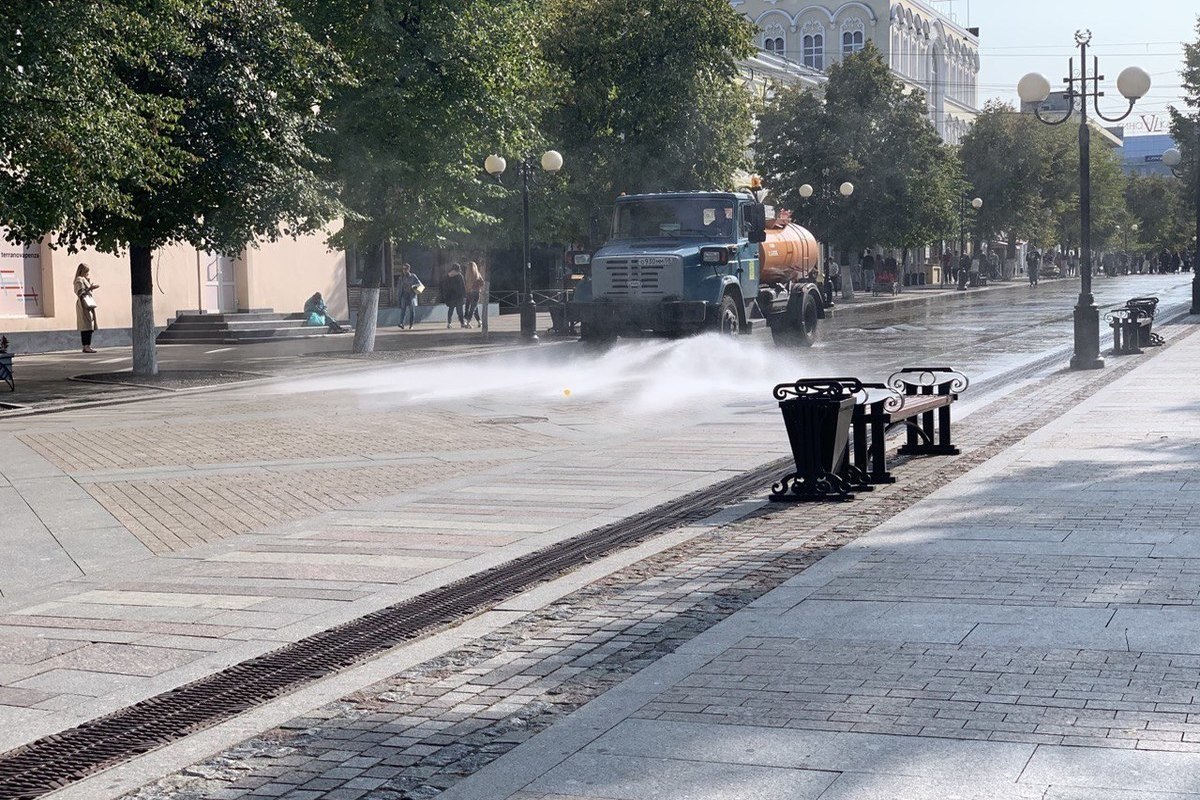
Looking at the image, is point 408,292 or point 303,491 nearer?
point 303,491

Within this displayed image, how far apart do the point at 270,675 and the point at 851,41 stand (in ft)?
279

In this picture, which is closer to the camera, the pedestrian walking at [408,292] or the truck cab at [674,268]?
the truck cab at [674,268]

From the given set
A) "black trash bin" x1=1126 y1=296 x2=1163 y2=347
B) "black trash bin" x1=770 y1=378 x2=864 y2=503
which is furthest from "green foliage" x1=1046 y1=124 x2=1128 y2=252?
"black trash bin" x1=770 y1=378 x2=864 y2=503

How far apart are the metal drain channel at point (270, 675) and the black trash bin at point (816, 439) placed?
1366mm

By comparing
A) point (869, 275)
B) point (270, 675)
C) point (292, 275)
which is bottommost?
point (270, 675)

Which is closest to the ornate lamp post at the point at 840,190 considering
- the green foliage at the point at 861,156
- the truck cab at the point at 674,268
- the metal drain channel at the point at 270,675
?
the green foliage at the point at 861,156

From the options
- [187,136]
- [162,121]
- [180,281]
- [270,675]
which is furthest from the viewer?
[180,281]

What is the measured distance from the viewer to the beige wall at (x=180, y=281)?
101 ft

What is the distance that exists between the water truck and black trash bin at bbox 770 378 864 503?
14563 mm

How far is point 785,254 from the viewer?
2962 cm

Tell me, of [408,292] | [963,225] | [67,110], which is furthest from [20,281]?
[963,225]

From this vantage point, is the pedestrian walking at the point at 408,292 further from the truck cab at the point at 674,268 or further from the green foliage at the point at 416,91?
the truck cab at the point at 674,268

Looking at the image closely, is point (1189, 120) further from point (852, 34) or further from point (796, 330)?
point (852, 34)

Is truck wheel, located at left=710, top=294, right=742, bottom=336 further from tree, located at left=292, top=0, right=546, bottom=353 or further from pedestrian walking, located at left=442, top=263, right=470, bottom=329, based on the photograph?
pedestrian walking, located at left=442, top=263, right=470, bottom=329
